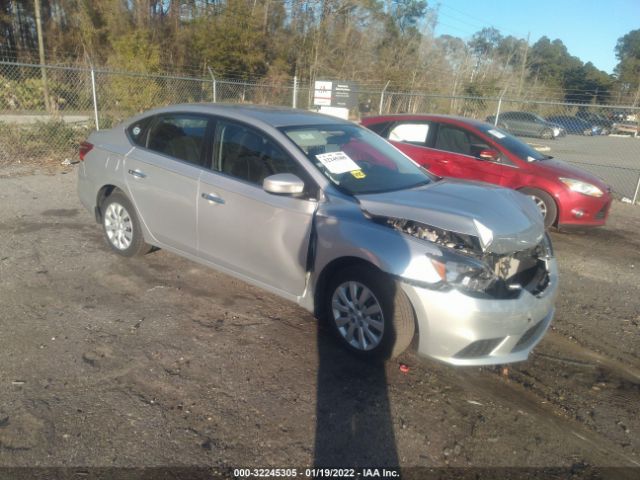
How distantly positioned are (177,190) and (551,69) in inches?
2925

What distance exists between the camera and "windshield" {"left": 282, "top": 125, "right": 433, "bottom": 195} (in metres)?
3.67

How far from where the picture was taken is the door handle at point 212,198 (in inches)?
154

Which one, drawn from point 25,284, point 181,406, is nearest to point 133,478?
point 181,406

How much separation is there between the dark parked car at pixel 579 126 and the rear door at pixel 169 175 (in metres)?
15.6

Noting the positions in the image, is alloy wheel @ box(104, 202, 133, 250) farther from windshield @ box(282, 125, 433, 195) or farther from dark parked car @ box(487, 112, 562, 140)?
dark parked car @ box(487, 112, 562, 140)

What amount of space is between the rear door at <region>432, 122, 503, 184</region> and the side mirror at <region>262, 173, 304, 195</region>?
14.2 ft

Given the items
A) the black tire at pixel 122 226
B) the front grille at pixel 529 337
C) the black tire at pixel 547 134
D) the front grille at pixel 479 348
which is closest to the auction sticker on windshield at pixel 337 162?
the front grille at pixel 479 348

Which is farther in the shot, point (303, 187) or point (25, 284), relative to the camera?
point (25, 284)

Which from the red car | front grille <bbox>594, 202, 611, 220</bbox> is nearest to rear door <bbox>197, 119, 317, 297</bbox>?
the red car

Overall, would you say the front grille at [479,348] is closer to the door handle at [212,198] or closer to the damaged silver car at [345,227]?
the damaged silver car at [345,227]

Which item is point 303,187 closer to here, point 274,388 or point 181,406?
point 274,388

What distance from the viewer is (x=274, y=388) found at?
10.1ft

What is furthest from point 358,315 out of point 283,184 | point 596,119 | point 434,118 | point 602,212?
point 596,119

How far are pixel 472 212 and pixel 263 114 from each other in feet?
6.34
